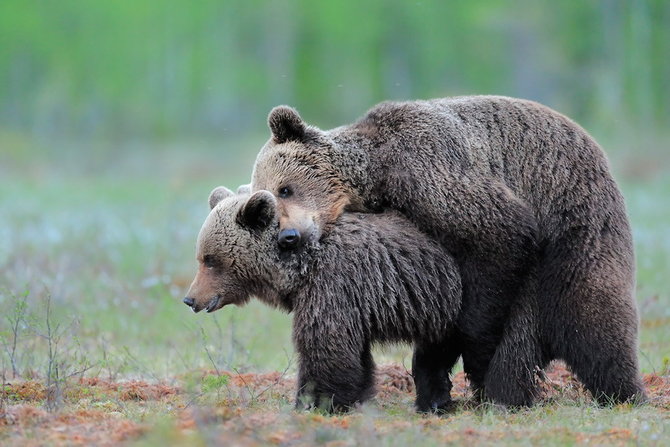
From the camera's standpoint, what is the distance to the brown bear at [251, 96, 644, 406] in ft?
25.7

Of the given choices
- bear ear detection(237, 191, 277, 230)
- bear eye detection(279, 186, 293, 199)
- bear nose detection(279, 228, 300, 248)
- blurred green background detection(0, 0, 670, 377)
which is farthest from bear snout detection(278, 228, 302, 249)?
blurred green background detection(0, 0, 670, 377)

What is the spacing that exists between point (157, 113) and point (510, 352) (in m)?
48.8

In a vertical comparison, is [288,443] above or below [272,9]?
below

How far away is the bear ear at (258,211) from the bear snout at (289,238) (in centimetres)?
19

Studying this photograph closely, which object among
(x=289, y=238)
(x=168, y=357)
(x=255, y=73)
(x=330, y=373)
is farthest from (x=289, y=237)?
(x=255, y=73)

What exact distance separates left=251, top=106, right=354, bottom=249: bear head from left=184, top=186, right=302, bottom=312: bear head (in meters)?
0.18

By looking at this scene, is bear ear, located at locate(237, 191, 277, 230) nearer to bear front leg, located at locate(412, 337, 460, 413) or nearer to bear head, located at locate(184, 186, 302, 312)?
bear head, located at locate(184, 186, 302, 312)

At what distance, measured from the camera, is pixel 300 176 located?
28.2 feet

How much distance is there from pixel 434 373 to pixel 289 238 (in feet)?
5.69

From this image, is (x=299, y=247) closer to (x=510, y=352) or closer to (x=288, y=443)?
(x=510, y=352)

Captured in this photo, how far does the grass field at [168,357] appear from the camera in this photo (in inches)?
251

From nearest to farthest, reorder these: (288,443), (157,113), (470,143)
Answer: (288,443) < (470,143) < (157,113)

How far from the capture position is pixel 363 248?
8.07 meters

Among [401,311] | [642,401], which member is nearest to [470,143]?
[401,311]
